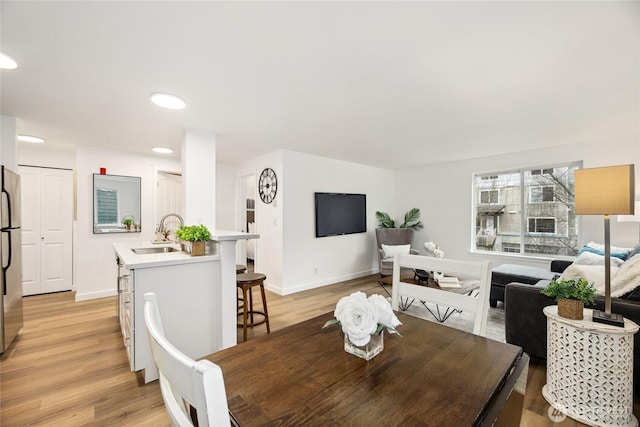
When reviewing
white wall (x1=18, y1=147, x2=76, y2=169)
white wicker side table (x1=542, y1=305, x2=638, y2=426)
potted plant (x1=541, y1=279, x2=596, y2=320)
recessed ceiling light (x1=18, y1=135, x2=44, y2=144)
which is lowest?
white wicker side table (x1=542, y1=305, x2=638, y2=426)

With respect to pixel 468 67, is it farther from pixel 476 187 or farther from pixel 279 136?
pixel 476 187

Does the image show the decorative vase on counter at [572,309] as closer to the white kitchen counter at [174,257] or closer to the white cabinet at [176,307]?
the white kitchen counter at [174,257]

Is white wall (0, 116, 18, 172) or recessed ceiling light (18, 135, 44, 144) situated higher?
recessed ceiling light (18, 135, 44, 144)

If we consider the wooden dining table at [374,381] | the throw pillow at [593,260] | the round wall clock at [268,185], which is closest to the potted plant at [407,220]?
the round wall clock at [268,185]

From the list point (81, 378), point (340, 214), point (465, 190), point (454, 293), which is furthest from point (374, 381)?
point (465, 190)

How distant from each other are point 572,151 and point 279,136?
14.1ft

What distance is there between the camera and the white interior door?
417cm

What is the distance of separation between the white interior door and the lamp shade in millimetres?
6355

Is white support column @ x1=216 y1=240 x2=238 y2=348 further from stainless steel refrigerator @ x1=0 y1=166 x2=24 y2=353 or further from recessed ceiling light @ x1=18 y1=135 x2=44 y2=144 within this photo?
recessed ceiling light @ x1=18 y1=135 x2=44 y2=144

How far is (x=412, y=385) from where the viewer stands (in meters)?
0.81

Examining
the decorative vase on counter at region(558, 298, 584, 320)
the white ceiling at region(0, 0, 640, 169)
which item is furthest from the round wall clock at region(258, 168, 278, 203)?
the decorative vase on counter at region(558, 298, 584, 320)

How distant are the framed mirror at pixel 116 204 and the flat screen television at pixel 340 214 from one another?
9.75 ft

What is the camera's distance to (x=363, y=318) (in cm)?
90

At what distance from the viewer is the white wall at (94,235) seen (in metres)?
4.03
